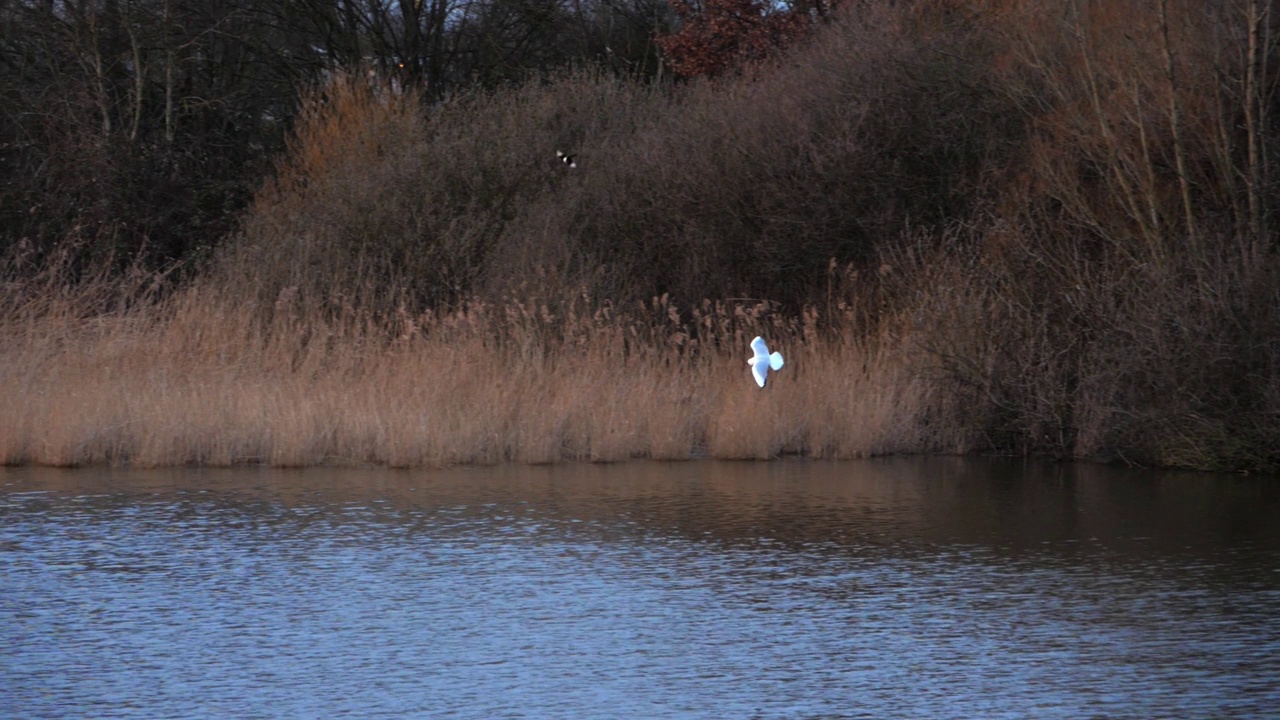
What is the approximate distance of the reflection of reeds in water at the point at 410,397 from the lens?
474 inches

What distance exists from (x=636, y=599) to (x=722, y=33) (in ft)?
77.2

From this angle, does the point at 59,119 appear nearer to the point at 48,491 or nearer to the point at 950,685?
the point at 48,491

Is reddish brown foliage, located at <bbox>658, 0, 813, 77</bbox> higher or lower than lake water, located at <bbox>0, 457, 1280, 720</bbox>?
higher

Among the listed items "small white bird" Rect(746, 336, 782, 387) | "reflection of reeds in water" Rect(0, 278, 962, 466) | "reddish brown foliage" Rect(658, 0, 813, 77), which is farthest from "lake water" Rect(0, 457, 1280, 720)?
"reddish brown foliage" Rect(658, 0, 813, 77)

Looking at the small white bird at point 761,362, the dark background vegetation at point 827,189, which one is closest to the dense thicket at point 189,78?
the dark background vegetation at point 827,189

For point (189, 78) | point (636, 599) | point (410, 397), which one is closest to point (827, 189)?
point (410, 397)

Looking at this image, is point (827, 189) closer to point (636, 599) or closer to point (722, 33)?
point (636, 599)

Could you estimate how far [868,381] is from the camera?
1366 cm

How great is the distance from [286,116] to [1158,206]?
2269 centimetres

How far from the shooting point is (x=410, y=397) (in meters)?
13.0

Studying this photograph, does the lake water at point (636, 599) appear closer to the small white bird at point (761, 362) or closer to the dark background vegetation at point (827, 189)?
the small white bird at point (761, 362)

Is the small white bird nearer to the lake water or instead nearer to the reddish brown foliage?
the lake water

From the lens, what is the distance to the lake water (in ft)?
18.1

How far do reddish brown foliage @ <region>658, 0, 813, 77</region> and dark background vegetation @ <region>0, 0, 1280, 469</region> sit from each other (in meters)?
0.07
